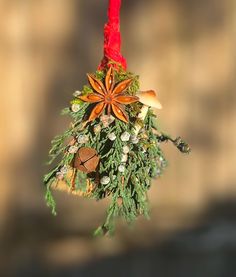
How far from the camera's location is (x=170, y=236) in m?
2.71

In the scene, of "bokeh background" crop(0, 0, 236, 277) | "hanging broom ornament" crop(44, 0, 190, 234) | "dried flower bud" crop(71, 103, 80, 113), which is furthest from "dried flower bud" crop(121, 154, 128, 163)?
"bokeh background" crop(0, 0, 236, 277)

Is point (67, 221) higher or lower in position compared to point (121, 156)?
higher

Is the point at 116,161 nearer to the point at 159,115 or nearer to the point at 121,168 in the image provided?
the point at 121,168

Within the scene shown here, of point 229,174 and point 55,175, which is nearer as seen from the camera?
point 55,175

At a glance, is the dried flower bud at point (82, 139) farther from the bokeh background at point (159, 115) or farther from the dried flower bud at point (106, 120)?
the bokeh background at point (159, 115)

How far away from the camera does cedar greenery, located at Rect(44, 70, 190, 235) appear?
4.08 ft

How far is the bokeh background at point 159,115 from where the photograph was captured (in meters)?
2.61

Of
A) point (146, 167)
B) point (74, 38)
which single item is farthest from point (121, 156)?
point (74, 38)

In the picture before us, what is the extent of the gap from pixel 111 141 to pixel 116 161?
0.12 ft

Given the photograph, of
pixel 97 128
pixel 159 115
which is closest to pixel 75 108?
pixel 97 128

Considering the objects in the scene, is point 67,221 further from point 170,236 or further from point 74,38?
point 74,38

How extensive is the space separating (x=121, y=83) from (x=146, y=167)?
5.9 inches

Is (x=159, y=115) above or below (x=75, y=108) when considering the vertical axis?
above

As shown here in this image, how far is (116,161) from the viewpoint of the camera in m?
1.23
